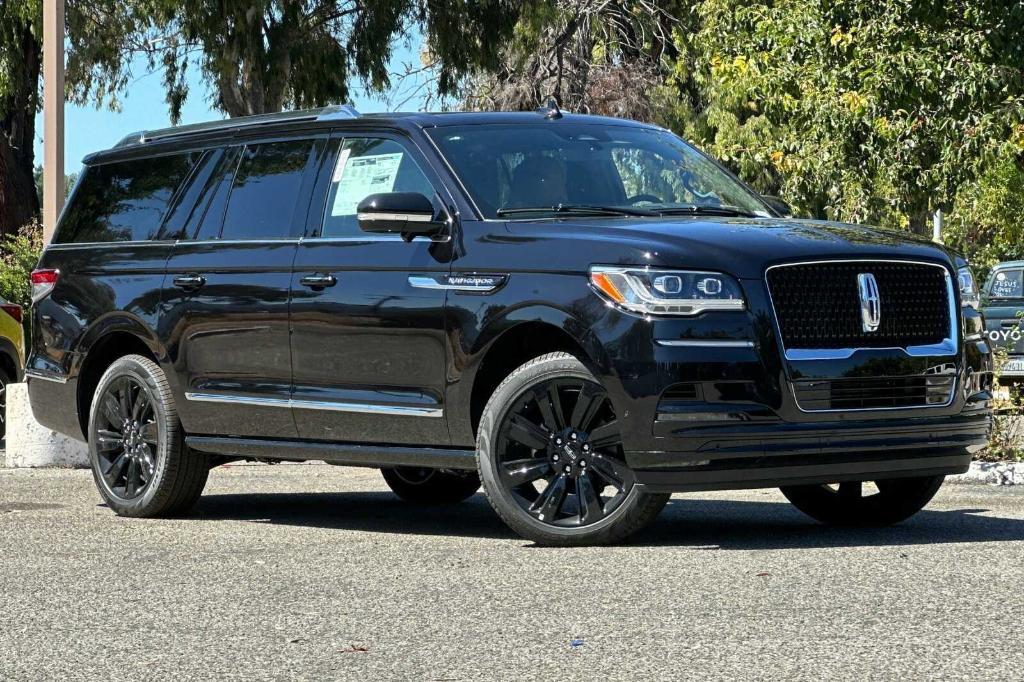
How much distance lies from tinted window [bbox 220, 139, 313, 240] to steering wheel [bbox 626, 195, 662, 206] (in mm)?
1689

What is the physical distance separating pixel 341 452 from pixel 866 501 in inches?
99.0

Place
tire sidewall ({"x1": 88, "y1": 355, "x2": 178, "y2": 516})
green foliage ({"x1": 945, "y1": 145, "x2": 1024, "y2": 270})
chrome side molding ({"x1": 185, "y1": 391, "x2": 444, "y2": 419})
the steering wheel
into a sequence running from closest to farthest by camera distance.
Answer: chrome side molding ({"x1": 185, "y1": 391, "x2": 444, "y2": 419}), the steering wheel, tire sidewall ({"x1": 88, "y1": 355, "x2": 178, "y2": 516}), green foliage ({"x1": 945, "y1": 145, "x2": 1024, "y2": 270})

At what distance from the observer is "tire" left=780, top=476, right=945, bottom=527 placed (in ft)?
28.3

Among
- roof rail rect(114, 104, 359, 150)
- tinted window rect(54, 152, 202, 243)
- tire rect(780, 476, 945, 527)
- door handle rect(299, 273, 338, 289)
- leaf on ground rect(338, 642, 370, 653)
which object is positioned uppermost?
roof rail rect(114, 104, 359, 150)

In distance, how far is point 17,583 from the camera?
712 cm

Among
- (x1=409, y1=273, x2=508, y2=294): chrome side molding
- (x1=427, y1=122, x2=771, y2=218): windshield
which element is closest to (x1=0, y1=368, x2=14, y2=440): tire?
(x1=427, y1=122, x2=771, y2=218): windshield

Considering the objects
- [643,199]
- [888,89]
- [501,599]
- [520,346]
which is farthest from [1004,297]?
[501,599]

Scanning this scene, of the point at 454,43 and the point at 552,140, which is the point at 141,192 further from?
the point at 454,43

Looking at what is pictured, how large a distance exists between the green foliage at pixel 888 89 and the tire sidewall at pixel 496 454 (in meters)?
12.7

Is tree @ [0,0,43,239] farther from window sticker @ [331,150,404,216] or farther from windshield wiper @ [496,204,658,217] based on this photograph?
windshield wiper @ [496,204,658,217]

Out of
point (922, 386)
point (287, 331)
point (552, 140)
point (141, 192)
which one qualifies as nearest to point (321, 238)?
point (287, 331)

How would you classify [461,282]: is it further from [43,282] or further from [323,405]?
[43,282]

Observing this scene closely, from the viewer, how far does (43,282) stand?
10.4m

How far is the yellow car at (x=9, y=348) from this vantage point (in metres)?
15.4
